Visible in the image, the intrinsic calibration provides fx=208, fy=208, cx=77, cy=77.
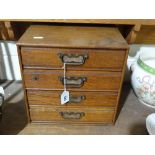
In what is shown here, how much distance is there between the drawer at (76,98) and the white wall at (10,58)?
0.40m

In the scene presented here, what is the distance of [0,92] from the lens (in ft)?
3.10

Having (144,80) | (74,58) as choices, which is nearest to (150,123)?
(144,80)

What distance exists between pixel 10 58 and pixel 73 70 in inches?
21.9

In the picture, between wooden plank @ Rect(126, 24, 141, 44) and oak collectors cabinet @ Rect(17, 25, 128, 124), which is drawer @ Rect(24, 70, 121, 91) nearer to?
oak collectors cabinet @ Rect(17, 25, 128, 124)

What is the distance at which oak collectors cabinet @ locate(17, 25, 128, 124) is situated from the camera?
739mm

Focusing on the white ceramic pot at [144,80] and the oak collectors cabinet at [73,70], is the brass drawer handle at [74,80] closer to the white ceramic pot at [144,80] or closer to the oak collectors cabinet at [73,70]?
the oak collectors cabinet at [73,70]

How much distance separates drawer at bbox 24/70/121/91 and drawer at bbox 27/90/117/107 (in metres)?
0.03

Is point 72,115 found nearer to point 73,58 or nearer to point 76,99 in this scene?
point 76,99

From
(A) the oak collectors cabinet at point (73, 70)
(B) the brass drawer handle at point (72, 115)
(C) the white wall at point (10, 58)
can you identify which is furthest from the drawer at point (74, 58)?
(C) the white wall at point (10, 58)
